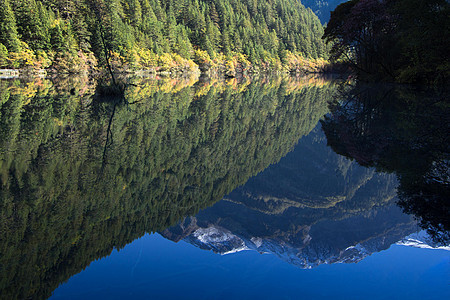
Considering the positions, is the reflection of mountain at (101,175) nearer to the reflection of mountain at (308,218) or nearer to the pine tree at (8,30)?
the reflection of mountain at (308,218)

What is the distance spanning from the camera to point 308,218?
488 cm

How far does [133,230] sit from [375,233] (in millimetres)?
3076

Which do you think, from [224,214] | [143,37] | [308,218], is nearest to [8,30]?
[143,37]

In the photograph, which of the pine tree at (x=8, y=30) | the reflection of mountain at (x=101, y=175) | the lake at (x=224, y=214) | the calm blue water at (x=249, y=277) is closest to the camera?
the calm blue water at (x=249, y=277)

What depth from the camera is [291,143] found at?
9.81m

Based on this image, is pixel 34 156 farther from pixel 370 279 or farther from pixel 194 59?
pixel 194 59

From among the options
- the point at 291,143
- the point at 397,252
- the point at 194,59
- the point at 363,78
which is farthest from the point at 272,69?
the point at 397,252

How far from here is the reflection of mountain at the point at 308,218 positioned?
13.0 feet

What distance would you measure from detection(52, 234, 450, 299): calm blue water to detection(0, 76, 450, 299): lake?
0.06ft

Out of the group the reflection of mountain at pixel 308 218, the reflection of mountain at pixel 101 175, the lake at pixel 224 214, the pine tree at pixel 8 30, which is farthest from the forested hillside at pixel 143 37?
the reflection of mountain at pixel 308 218

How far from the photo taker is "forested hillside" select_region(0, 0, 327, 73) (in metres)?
43.8

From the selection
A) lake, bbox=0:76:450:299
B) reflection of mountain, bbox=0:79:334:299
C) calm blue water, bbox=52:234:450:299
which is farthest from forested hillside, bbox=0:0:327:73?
calm blue water, bbox=52:234:450:299

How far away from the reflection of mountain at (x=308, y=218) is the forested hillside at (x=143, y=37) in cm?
2133

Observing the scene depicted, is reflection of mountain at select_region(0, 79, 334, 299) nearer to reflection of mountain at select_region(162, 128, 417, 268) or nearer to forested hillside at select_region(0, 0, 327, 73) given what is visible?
reflection of mountain at select_region(162, 128, 417, 268)
